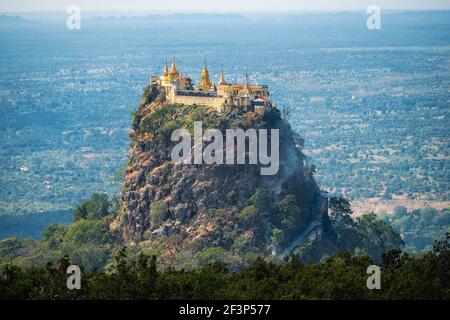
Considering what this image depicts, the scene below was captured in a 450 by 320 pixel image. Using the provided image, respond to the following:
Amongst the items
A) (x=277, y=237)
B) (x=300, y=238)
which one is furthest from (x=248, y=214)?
(x=300, y=238)

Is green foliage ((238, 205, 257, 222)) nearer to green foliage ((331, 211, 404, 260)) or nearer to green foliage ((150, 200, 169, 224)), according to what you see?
green foliage ((150, 200, 169, 224))

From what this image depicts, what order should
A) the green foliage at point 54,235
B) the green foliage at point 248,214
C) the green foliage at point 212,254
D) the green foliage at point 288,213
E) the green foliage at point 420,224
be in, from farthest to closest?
1. the green foliage at point 420,224
2. the green foliage at point 54,235
3. the green foliage at point 288,213
4. the green foliage at point 248,214
5. the green foliage at point 212,254

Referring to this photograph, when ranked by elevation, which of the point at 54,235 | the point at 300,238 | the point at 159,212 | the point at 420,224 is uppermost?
the point at 159,212

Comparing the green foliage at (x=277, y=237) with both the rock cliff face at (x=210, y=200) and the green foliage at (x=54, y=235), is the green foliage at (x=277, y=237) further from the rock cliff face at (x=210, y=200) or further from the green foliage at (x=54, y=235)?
the green foliage at (x=54, y=235)

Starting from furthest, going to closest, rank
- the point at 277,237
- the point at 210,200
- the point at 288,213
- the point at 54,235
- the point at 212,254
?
the point at 54,235
the point at 210,200
the point at 288,213
the point at 277,237
the point at 212,254

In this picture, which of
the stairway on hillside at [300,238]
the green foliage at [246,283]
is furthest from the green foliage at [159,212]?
the green foliage at [246,283]

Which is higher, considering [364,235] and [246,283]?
[246,283]

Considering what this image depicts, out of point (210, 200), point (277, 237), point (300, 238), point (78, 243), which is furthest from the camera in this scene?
point (78, 243)

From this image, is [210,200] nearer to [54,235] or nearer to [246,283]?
[54,235]

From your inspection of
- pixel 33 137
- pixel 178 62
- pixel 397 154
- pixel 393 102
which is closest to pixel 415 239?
pixel 397 154
